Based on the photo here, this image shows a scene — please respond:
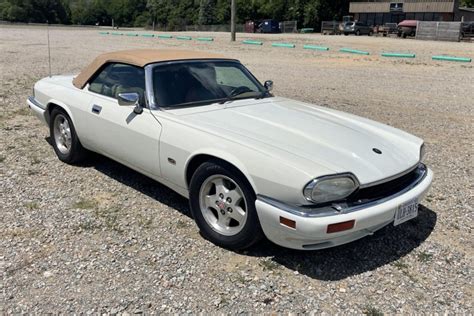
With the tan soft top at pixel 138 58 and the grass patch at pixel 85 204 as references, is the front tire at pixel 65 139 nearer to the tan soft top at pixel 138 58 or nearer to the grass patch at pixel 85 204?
the tan soft top at pixel 138 58

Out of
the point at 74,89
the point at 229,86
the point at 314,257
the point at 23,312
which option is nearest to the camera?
the point at 23,312

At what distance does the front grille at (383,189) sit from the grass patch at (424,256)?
57 centimetres

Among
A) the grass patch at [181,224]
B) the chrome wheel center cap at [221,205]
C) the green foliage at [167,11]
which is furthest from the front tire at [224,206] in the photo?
the green foliage at [167,11]

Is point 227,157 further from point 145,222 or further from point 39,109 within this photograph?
point 39,109

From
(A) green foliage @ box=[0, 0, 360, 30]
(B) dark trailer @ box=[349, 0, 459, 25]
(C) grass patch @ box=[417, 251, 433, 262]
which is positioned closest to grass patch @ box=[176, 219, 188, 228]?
Result: (C) grass patch @ box=[417, 251, 433, 262]

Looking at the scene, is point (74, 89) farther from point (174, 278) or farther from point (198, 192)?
point (174, 278)

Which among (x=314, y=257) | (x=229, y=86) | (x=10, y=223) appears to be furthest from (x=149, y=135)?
(x=314, y=257)

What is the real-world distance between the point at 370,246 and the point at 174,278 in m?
1.59

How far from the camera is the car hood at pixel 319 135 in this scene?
120 inches

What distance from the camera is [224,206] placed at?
329 cm

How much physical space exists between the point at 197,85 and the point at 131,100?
66cm

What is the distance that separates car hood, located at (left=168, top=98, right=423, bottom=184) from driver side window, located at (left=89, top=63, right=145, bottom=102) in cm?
65

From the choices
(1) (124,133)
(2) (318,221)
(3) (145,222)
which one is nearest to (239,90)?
(1) (124,133)

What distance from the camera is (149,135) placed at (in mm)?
3697
